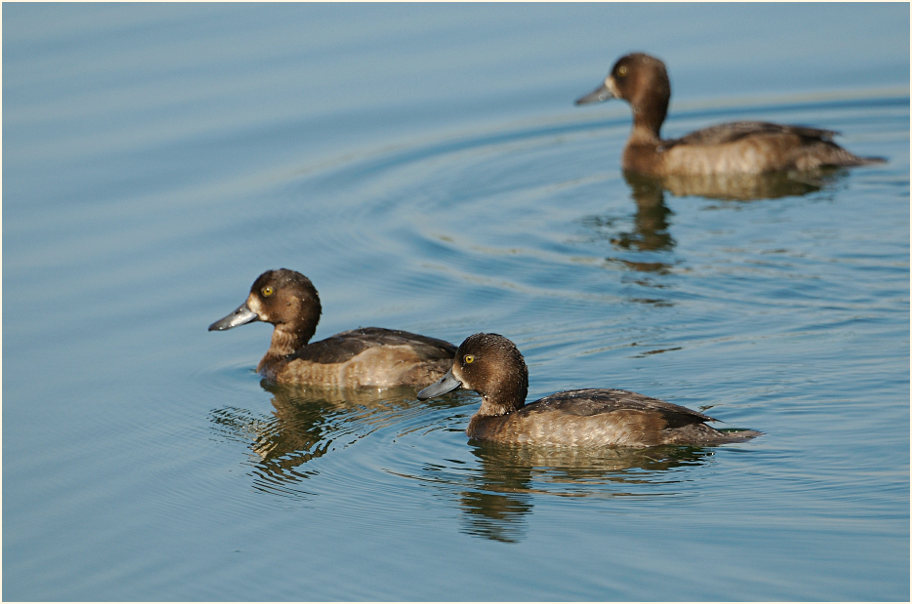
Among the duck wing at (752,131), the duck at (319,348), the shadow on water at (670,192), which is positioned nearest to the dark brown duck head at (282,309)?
the duck at (319,348)

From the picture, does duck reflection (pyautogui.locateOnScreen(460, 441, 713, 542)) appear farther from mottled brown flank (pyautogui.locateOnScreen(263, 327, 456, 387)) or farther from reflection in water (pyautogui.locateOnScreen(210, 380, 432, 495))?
mottled brown flank (pyautogui.locateOnScreen(263, 327, 456, 387))

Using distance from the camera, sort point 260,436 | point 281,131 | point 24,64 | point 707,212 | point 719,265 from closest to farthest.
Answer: point 260,436
point 719,265
point 707,212
point 281,131
point 24,64

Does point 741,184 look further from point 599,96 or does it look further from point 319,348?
point 319,348

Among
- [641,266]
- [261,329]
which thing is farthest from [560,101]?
[261,329]

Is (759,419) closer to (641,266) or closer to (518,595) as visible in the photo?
(518,595)

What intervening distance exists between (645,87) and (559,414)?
866 cm

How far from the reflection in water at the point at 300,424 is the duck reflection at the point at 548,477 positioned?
43.5 inches

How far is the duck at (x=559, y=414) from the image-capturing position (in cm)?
951

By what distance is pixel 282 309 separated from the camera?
39.8 ft

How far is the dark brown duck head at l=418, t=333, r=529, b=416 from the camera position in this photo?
10.1 meters

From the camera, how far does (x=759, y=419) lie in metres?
9.93

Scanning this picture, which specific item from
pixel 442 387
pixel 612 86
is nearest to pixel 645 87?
pixel 612 86

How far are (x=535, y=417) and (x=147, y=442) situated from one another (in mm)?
2889

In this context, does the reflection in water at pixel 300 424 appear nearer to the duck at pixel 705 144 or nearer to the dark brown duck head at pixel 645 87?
the duck at pixel 705 144
